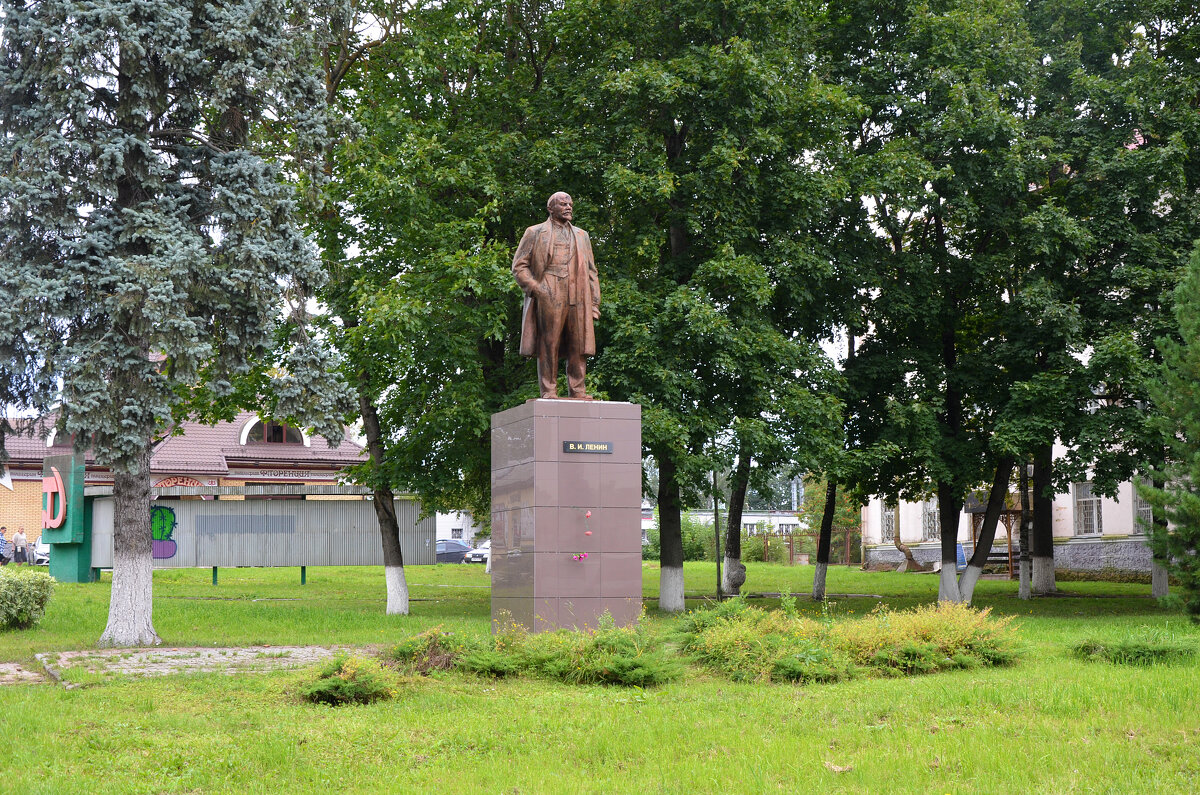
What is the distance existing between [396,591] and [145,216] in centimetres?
933

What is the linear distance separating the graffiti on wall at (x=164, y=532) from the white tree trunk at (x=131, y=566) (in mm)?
13597

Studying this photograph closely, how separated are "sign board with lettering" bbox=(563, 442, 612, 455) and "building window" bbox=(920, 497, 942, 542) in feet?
106

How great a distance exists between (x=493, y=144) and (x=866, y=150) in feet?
25.8

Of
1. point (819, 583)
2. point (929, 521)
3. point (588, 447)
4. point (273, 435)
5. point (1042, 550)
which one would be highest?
point (273, 435)

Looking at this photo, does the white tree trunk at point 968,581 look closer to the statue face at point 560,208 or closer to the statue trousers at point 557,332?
the statue trousers at point 557,332

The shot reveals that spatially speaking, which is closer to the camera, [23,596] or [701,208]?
[23,596]

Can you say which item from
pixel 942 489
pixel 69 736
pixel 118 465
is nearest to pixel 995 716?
pixel 69 736

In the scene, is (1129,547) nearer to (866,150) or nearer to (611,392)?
(866,150)

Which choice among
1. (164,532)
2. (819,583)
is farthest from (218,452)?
(819,583)

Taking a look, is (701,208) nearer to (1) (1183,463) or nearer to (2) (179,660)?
(1) (1183,463)

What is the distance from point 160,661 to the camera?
1231cm

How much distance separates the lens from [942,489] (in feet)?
77.8

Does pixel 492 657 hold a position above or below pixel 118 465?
below

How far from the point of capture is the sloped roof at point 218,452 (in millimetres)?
39562
